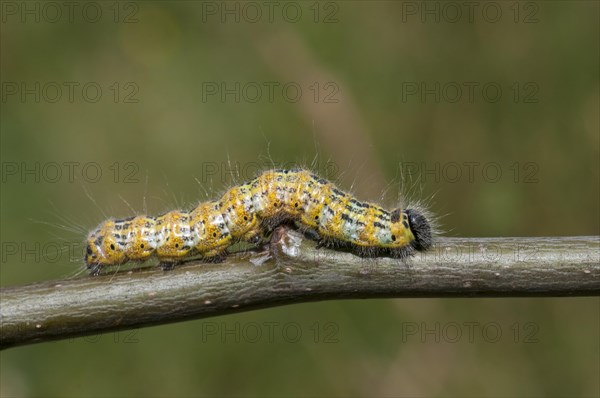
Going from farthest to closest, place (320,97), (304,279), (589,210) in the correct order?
(320,97)
(589,210)
(304,279)

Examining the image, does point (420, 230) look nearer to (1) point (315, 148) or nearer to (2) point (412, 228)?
(2) point (412, 228)

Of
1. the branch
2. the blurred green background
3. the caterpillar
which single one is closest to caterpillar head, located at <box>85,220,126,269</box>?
the caterpillar

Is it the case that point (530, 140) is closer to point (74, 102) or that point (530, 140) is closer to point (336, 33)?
point (336, 33)

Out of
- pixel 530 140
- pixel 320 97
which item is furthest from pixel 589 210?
pixel 320 97

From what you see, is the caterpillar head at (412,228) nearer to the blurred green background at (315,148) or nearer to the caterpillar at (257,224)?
the caterpillar at (257,224)

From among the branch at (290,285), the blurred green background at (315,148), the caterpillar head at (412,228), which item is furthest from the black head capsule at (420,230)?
the blurred green background at (315,148)
